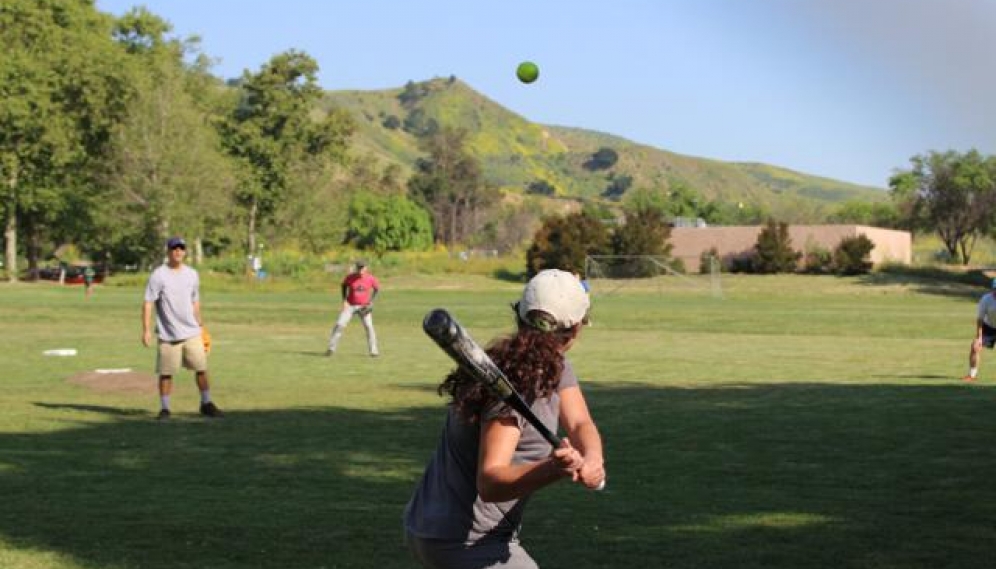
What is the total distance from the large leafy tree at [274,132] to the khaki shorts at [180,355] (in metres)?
97.7

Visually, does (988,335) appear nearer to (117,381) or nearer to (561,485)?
(561,485)

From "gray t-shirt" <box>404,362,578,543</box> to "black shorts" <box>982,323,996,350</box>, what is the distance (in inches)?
771

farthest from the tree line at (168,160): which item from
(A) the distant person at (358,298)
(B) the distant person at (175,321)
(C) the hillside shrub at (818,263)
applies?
(B) the distant person at (175,321)

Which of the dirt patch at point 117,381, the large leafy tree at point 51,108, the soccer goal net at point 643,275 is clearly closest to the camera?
the dirt patch at point 117,381

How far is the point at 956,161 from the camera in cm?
11350

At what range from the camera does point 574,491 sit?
36.6ft

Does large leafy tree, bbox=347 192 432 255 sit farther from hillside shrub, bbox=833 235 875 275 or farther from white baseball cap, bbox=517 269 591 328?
white baseball cap, bbox=517 269 591 328

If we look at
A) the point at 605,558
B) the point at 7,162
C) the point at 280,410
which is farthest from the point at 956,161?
the point at 605,558

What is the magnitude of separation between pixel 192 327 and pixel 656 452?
6.26m

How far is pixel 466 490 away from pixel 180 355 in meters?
12.4

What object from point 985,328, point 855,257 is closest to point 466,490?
point 985,328

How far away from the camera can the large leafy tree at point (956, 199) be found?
11106 cm

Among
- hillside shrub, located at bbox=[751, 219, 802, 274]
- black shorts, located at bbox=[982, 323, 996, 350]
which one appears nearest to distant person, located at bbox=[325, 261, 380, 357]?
black shorts, located at bbox=[982, 323, 996, 350]

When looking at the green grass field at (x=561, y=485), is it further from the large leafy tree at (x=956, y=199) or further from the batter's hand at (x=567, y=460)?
the large leafy tree at (x=956, y=199)
